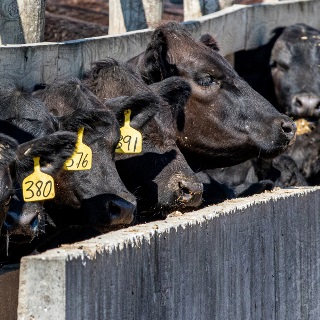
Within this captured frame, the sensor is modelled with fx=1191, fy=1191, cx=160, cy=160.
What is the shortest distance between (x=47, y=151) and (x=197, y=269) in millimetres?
1139

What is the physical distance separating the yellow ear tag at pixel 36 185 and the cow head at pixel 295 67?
19.9 feet

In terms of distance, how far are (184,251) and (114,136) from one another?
204cm

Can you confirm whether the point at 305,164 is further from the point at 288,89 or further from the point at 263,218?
the point at 263,218

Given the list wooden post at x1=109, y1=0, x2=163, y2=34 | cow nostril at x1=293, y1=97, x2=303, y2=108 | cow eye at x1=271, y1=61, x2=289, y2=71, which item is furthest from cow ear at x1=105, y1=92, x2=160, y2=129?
cow eye at x1=271, y1=61, x2=289, y2=71

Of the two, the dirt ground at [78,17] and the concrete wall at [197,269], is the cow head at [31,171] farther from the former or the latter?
A: the dirt ground at [78,17]

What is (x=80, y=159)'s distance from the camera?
675 centimetres

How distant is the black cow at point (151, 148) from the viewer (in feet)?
25.4

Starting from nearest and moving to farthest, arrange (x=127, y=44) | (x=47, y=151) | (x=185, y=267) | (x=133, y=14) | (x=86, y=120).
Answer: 1. (x=185, y=267)
2. (x=47, y=151)
3. (x=86, y=120)
4. (x=127, y=44)
5. (x=133, y=14)

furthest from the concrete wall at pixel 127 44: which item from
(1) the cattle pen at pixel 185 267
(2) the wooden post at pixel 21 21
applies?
(2) the wooden post at pixel 21 21

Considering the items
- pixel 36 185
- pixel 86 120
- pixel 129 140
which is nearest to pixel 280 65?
pixel 129 140

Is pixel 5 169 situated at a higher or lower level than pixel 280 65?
higher

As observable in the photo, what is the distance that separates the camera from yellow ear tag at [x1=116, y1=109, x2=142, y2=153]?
24.7ft

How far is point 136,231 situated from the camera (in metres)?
5.13

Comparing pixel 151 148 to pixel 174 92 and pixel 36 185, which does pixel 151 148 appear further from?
pixel 36 185
